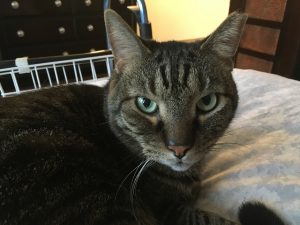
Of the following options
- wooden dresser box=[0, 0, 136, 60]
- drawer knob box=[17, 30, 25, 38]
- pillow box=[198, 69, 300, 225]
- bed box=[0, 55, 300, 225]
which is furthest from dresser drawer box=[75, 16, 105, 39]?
pillow box=[198, 69, 300, 225]

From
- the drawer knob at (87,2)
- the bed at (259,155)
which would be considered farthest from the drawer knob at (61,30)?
the bed at (259,155)

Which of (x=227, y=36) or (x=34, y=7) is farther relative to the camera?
(x=34, y=7)

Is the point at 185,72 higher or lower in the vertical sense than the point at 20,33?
higher

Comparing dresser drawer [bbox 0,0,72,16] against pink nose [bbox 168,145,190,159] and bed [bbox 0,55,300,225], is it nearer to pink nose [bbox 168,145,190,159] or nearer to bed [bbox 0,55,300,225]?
bed [bbox 0,55,300,225]

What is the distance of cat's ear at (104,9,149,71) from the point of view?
31.8 inches

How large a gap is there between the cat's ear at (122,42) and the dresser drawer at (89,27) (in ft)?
7.07

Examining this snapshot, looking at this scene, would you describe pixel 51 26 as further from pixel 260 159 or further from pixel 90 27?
pixel 260 159

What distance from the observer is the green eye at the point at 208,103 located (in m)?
0.79

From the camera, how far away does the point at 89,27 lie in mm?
2895

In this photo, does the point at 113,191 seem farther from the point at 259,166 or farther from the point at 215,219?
the point at 259,166

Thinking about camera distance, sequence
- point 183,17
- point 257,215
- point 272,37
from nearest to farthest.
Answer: point 257,215 < point 272,37 < point 183,17

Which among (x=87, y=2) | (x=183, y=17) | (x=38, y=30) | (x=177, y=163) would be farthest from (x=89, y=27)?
(x=177, y=163)

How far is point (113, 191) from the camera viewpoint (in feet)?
2.43

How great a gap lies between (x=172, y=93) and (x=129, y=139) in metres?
0.19
